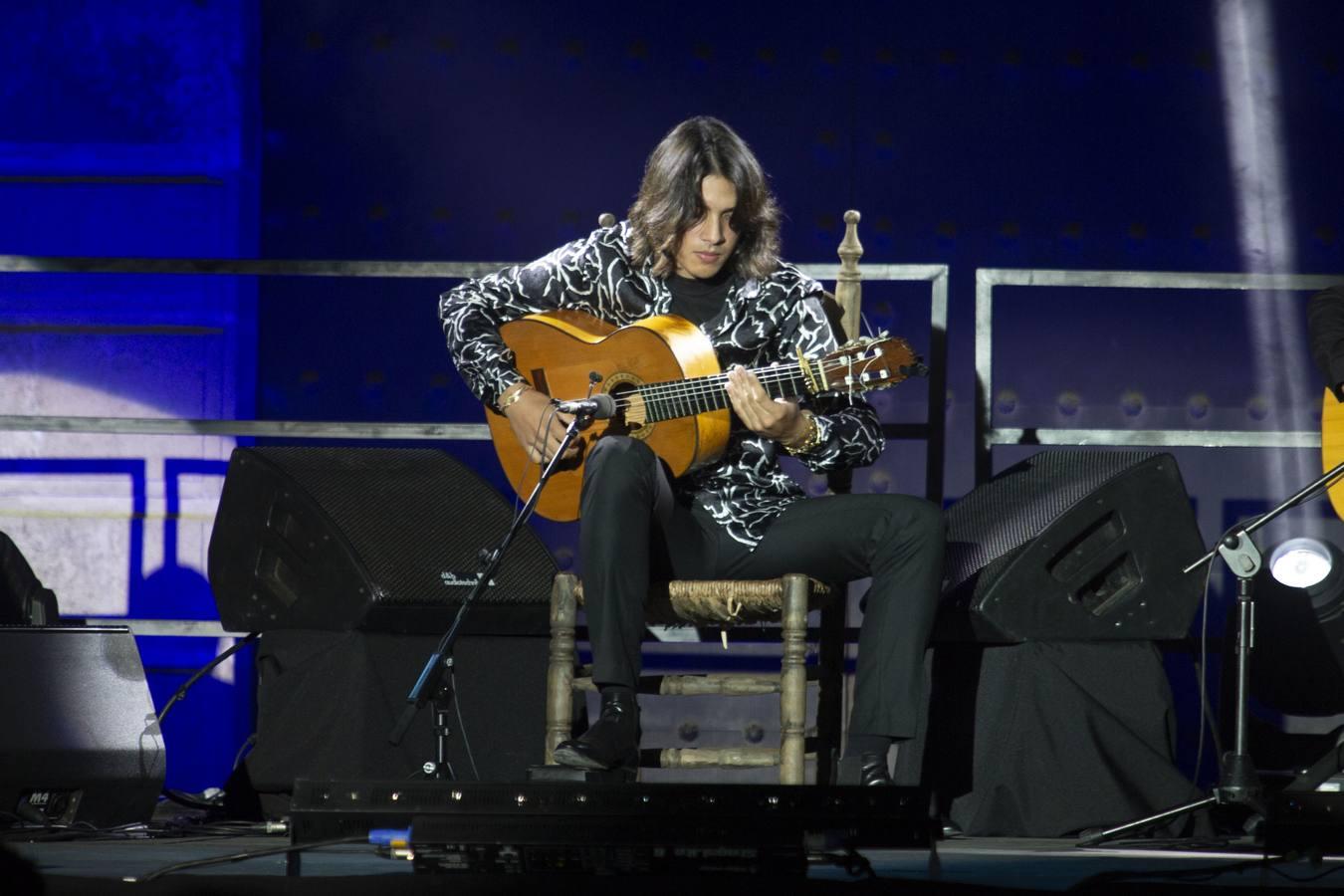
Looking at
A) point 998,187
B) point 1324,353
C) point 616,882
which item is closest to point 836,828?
point 616,882

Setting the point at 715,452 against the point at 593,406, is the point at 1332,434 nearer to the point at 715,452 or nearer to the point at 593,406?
→ the point at 715,452

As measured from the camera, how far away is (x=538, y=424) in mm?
2824

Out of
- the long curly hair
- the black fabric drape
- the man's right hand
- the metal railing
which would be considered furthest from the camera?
the metal railing

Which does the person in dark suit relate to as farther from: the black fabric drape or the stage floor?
the stage floor

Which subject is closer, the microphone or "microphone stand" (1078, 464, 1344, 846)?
"microphone stand" (1078, 464, 1344, 846)

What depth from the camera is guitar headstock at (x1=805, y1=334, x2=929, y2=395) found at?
2678 millimetres

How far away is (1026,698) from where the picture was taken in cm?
263

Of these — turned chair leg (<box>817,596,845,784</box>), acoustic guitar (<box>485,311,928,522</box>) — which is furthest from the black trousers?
turned chair leg (<box>817,596,845,784</box>)

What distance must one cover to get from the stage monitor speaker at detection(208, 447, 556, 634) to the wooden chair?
0.12 meters

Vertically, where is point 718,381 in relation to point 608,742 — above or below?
above

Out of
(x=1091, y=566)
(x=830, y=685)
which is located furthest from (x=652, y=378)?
(x=1091, y=566)

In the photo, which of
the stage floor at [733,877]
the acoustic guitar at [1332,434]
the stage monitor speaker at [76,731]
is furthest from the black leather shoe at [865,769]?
the acoustic guitar at [1332,434]

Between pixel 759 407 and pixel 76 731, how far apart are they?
111 cm

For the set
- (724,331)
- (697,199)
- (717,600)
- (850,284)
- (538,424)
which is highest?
(697,199)
